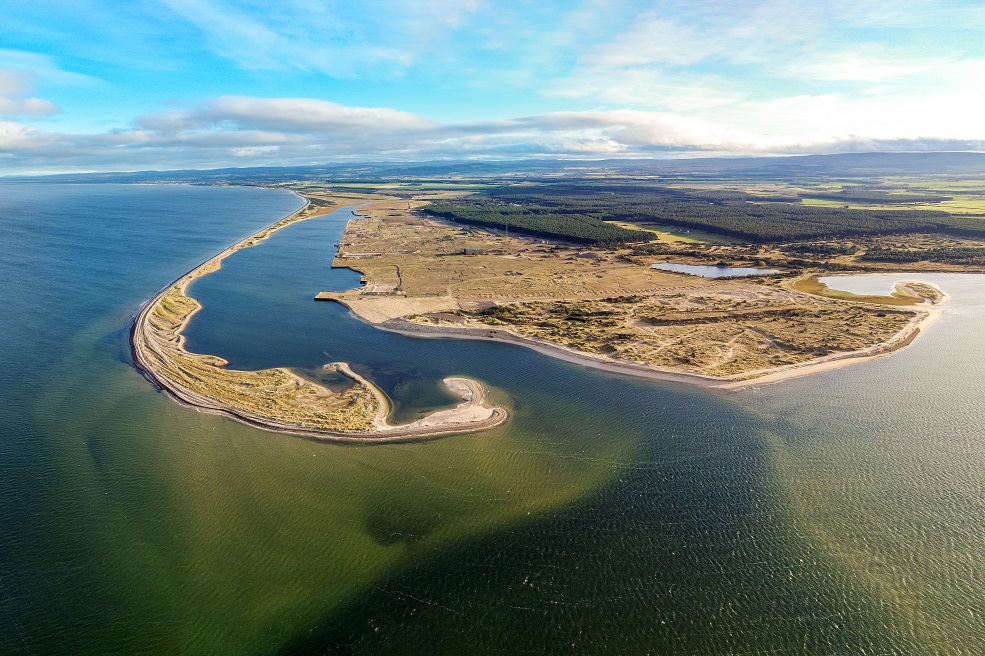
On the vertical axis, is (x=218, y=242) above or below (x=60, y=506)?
above

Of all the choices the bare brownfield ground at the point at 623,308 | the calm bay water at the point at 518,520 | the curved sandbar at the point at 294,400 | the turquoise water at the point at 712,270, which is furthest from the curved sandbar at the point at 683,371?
the turquoise water at the point at 712,270

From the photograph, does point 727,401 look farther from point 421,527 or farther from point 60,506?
point 60,506

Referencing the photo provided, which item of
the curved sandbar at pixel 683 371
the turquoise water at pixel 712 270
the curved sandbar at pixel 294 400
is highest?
the turquoise water at pixel 712 270

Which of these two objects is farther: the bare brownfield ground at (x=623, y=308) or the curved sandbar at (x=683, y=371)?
the bare brownfield ground at (x=623, y=308)

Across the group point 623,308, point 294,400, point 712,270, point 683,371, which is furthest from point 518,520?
point 712,270

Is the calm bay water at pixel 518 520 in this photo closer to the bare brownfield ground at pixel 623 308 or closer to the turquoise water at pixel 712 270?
the bare brownfield ground at pixel 623 308

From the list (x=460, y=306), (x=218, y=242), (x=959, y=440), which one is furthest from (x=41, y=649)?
(x=218, y=242)

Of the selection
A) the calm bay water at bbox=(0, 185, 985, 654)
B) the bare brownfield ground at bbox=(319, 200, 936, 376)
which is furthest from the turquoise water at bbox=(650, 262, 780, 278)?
the calm bay water at bbox=(0, 185, 985, 654)
